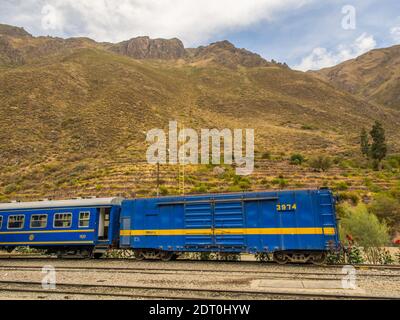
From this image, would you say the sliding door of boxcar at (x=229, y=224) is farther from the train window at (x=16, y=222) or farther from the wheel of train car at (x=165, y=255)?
the train window at (x=16, y=222)

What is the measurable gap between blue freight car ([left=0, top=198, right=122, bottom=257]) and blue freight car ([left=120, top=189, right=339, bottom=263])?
1.28 metres

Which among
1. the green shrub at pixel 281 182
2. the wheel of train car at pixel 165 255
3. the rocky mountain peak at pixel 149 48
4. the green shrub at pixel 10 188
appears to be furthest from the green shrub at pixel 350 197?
the rocky mountain peak at pixel 149 48

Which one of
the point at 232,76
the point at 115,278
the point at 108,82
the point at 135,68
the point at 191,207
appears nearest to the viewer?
the point at 115,278

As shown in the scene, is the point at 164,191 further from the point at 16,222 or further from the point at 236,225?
the point at 236,225

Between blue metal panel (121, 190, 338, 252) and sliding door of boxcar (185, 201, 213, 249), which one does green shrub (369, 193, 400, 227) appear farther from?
sliding door of boxcar (185, 201, 213, 249)

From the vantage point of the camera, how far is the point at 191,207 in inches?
635

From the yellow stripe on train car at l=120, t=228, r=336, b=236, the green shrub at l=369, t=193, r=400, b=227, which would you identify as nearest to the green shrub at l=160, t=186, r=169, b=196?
the yellow stripe on train car at l=120, t=228, r=336, b=236

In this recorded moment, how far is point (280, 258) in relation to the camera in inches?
581

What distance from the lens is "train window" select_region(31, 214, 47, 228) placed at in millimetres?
18672

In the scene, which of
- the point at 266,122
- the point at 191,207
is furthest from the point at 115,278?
the point at 266,122

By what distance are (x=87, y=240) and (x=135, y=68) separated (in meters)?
97.4

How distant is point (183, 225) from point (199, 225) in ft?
2.82
